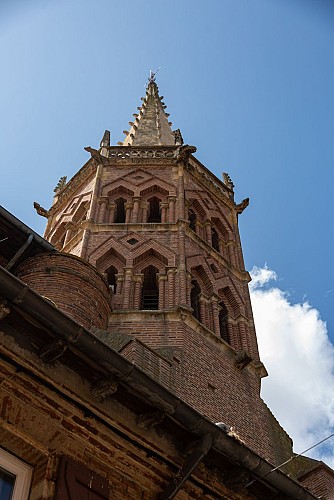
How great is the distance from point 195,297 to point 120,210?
508 cm

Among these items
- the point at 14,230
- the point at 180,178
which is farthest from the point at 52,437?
the point at 180,178

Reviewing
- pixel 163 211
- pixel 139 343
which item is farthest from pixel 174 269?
pixel 139 343

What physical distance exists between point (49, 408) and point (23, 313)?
1021 mm

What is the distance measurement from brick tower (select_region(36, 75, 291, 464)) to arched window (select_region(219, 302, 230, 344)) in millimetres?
40

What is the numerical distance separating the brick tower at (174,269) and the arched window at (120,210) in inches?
1.5

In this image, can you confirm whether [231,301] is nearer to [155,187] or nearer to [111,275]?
[111,275]

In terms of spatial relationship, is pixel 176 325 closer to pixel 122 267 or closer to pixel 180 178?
pixel 122 267

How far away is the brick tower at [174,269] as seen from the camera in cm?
1443

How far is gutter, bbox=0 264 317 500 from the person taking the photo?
666 cm

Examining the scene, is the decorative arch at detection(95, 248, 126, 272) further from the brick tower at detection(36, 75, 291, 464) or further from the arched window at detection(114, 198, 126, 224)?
the arched window at detection(114, 198, 126, 224)

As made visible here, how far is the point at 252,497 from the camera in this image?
824 centimetres

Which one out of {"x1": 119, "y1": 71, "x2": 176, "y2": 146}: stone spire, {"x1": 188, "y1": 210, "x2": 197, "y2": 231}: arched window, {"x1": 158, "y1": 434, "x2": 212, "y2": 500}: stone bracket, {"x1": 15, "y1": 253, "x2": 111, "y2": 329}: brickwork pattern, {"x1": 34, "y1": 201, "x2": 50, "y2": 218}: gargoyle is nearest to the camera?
{"x1": 158, "y1": 434, "x2": 212, "y2": 500}: stone bracket

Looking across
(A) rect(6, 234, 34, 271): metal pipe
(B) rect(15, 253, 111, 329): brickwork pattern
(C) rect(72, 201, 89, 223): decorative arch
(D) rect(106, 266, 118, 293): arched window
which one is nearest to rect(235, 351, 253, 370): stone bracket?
(B) rect(15, 253, 111, 329): brickwork pattern

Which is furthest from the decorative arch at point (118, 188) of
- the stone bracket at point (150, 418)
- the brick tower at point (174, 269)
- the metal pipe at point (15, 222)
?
the stone bracket at point (150, 418)
